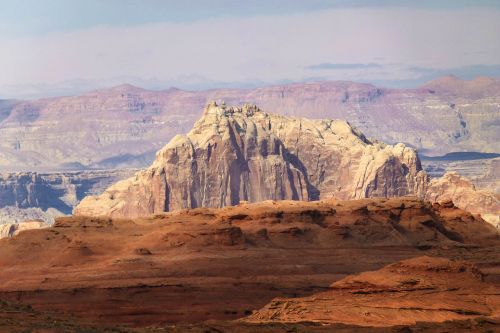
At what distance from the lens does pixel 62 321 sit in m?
78.2

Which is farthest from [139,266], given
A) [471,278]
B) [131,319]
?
[471,278]

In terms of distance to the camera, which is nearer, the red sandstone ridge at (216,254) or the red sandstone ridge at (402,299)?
the red sandstone ridge at (402,299)

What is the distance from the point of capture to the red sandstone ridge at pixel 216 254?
11556 cm

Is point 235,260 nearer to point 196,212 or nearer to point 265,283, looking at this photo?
point 265,283

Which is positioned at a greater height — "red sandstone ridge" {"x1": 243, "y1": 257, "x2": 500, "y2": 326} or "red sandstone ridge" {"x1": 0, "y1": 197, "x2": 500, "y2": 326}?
"red sandstone ridge" {"x1": 243, "y1": 257, "x2": 500, "y2": 326}

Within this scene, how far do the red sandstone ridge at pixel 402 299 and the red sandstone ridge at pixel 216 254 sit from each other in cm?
1855

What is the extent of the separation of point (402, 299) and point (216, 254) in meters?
50.5

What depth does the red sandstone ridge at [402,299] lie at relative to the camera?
272 ft

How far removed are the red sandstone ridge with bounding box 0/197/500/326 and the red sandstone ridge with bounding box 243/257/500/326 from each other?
60.8 ft

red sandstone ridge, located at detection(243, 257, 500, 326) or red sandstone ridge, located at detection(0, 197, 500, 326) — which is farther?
red sandstone ridge, located at detection(0, 197, 500, 326)

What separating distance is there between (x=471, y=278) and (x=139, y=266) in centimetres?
4026

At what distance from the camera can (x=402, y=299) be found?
289 ft

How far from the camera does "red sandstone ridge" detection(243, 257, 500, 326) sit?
272ft

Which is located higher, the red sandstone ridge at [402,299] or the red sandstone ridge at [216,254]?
the red sandstone ridge at [402,299]
